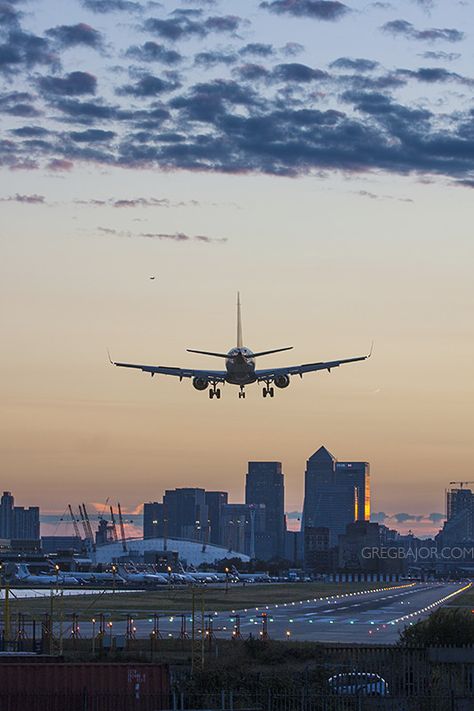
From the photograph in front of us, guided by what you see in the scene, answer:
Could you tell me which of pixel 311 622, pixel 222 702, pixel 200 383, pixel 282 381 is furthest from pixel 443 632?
pixel 311 622

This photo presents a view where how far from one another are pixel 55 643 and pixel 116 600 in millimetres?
94992

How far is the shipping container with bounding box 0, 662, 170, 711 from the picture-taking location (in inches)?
2174

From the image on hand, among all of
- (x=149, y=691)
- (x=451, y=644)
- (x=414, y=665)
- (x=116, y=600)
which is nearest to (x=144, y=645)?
(x=451, y=644)

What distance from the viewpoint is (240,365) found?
391 ft

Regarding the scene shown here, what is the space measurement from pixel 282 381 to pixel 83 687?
66.1 m

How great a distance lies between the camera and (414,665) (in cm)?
6731

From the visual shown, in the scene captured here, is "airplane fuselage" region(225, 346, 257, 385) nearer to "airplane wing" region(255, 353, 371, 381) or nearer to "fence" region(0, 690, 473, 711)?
"airplane wing" region(255, 353, 371, 381)

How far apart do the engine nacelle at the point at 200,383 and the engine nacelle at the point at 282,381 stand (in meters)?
6.54

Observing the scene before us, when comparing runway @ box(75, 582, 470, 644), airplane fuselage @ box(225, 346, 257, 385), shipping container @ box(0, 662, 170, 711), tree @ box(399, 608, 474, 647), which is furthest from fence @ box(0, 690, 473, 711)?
airplane fuselage @ box(225, 346, 257, 385)

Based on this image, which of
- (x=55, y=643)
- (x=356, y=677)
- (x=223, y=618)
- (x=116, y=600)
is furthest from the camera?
(x=116, y=600)

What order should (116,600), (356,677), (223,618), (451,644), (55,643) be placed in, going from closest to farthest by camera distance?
(356,677) < (451,644) < (55,643) < (223,618) < (116,600)

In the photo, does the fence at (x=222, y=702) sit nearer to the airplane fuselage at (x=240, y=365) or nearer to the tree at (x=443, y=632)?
the tree at (x=443, y=632)

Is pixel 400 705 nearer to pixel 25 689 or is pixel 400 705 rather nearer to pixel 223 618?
pixel 25 689

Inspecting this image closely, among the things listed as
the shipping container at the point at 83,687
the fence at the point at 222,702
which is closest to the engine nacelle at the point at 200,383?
the fence at the point at 222,702
